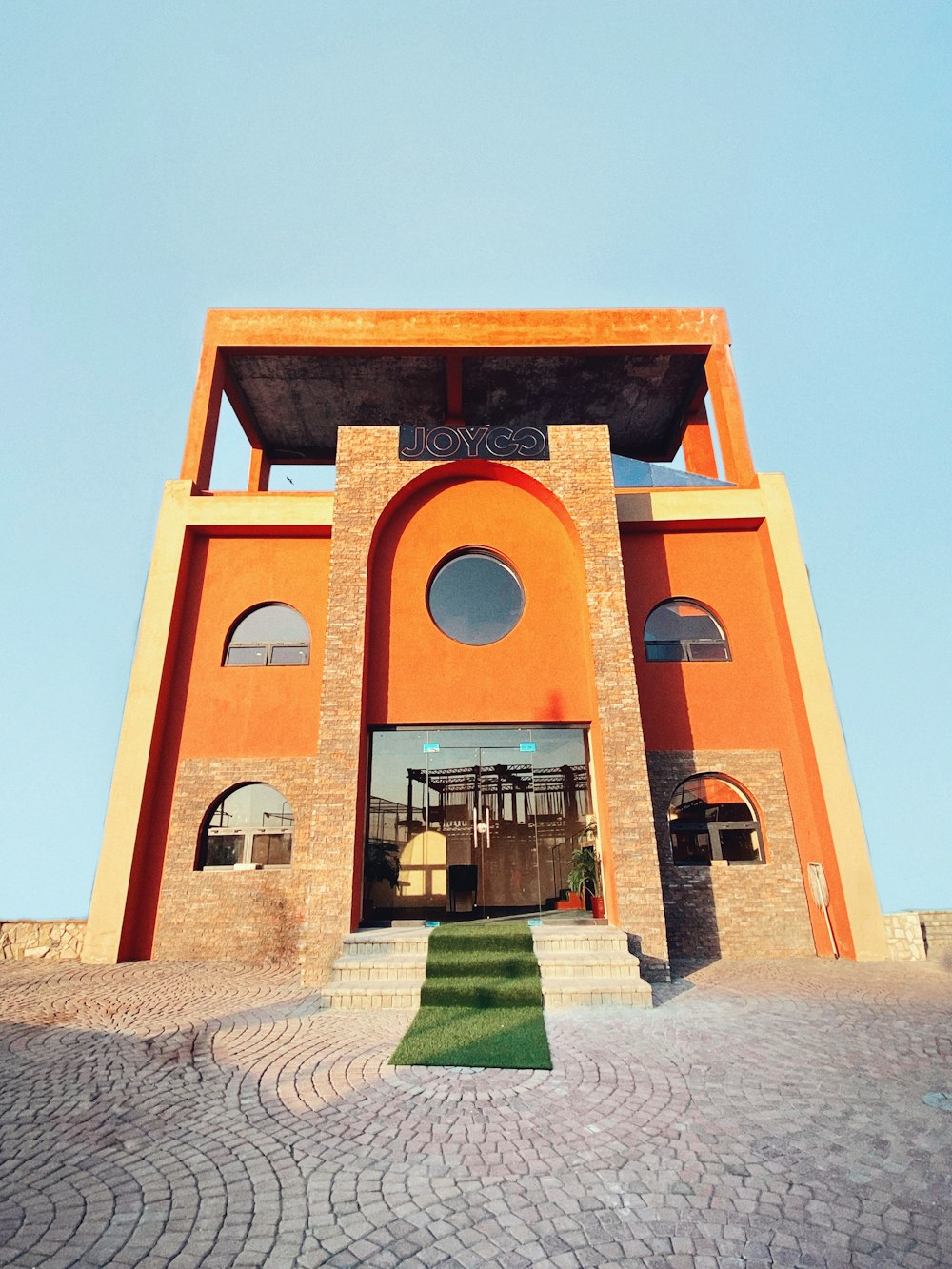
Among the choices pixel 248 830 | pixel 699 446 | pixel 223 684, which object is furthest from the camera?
pixel 699 446

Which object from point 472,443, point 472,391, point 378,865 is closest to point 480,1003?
point 378,865

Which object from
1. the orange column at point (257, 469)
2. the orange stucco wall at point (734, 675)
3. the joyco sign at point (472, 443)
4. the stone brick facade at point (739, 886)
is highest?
the orange column at point (257, 469)

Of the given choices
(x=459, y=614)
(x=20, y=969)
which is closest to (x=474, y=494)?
(x=459, y=614)

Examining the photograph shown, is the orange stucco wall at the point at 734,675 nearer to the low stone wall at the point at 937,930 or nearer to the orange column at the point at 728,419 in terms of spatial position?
the orange column at the point at 728,419

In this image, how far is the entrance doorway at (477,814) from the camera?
30.1 ft

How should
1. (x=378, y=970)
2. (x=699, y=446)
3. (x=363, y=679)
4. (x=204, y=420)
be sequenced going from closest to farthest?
1. (x=378, y=970)
2. (x=363, y=679)
3. (x=204, y=420)
4. (x=699, y=446)

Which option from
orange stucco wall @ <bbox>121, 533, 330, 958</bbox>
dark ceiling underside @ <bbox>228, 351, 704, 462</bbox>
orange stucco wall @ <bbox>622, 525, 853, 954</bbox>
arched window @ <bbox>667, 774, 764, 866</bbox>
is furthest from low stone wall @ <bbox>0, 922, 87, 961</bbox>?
dark ceiling underside @ <bbox>228, 351, 704, 462</bbox>

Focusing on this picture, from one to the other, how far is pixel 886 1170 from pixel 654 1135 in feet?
4.15

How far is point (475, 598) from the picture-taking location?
1011 cm

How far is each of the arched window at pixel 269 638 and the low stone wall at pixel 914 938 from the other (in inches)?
404

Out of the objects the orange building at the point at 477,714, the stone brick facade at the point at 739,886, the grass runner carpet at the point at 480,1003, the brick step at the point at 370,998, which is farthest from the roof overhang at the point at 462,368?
the brick step at the point at 370,998

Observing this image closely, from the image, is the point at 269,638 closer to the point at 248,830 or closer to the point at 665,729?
the point at 248,830

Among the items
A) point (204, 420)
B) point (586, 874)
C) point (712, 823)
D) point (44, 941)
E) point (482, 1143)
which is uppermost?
point (204, 420)

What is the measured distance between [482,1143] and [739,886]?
6.96 m
